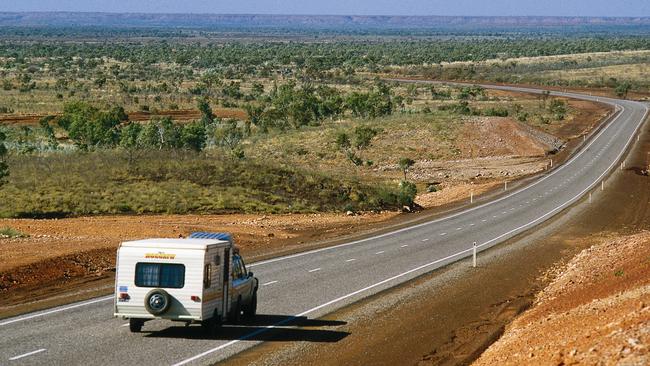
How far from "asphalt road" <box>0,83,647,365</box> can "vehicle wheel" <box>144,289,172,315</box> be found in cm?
71

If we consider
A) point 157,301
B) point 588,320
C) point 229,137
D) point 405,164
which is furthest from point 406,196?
point 157,301

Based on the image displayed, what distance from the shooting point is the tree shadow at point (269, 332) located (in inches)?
839

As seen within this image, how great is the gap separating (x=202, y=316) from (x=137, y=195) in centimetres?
3191

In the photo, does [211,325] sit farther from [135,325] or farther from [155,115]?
[155,115]

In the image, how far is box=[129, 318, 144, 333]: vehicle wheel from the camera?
2094cm

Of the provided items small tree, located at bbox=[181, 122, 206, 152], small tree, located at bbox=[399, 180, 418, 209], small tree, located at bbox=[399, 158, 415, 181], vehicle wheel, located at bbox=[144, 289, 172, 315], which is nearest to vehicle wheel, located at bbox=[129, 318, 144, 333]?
vehicle wheel, located at bbox=[144, 289, 172, 315]

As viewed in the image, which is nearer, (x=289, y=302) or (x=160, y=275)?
(x=160, y=275)

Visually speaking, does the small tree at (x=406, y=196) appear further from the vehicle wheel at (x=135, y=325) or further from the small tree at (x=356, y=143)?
the vehicle wheel at (x=135, y=325)

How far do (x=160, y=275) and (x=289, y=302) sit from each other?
7.04m

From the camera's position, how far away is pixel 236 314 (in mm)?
22547

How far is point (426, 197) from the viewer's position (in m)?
68.8

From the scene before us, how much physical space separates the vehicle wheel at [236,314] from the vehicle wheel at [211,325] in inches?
21.1

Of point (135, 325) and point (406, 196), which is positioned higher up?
point (135, 325)

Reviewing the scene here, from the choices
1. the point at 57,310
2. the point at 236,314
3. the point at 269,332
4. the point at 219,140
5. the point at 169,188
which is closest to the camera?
the point at 269,332
